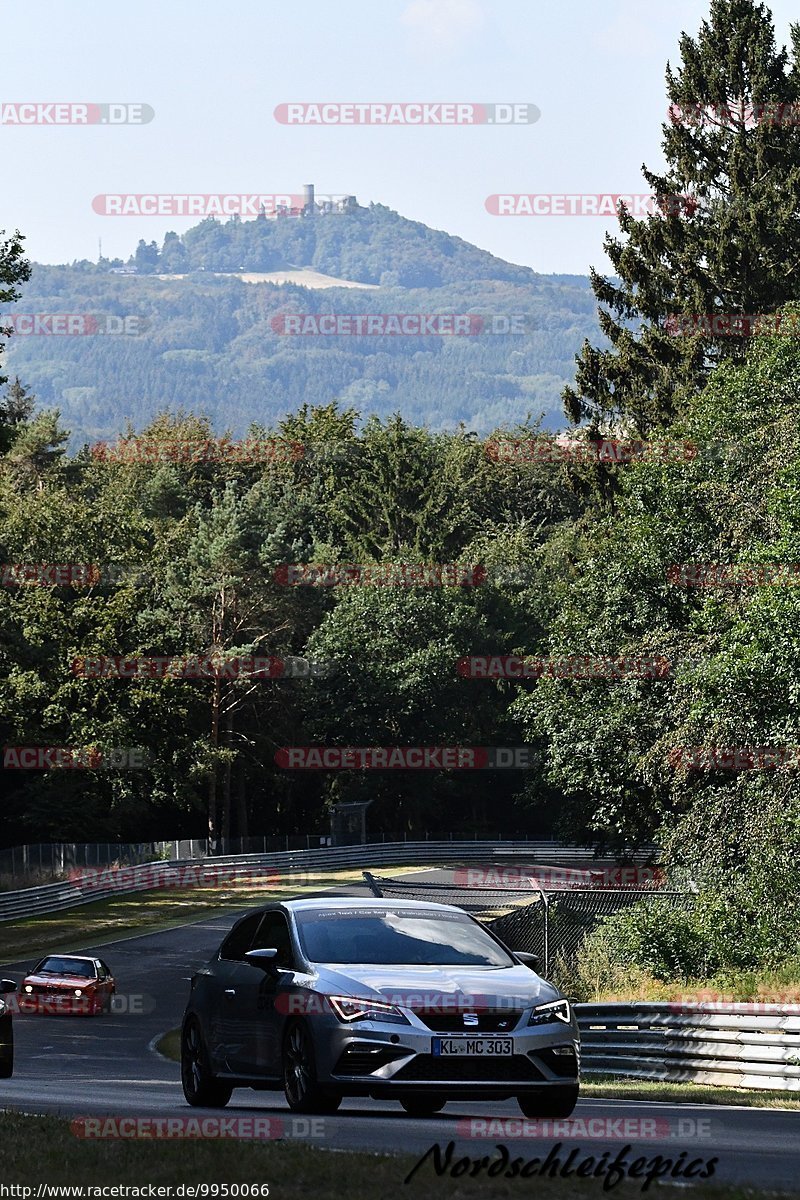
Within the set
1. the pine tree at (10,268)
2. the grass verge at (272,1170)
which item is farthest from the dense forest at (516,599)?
the grass verge at (272,1170)

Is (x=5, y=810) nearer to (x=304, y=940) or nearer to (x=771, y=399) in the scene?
(x=771, y=399)

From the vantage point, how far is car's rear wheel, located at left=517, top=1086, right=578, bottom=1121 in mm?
11195

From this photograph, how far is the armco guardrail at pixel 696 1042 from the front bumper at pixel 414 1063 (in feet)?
19.8

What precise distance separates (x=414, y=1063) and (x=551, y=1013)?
102cm

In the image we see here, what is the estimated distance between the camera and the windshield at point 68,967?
33.6 m

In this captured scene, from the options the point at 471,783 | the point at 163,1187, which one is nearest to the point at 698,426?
the point at 163,1187

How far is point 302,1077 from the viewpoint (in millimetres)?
11227

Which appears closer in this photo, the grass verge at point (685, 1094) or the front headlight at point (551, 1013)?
the front headlight at point (551, 1013)


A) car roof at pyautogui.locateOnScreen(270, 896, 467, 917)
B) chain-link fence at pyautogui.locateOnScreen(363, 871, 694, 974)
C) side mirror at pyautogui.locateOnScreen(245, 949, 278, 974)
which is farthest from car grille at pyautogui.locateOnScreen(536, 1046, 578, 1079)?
chain-link fence at pyautogui.locateOnScreen(363, 871, 694, 974)

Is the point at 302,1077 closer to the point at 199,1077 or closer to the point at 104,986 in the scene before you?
the point at 199,1077

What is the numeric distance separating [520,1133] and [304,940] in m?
2.41

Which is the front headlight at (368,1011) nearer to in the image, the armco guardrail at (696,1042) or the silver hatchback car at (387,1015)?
the silver hatchback car at (387,1015)

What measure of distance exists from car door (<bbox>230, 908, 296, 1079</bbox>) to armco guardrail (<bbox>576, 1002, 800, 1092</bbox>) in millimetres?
6079

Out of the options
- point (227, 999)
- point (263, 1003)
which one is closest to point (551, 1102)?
point (263, 1003)
